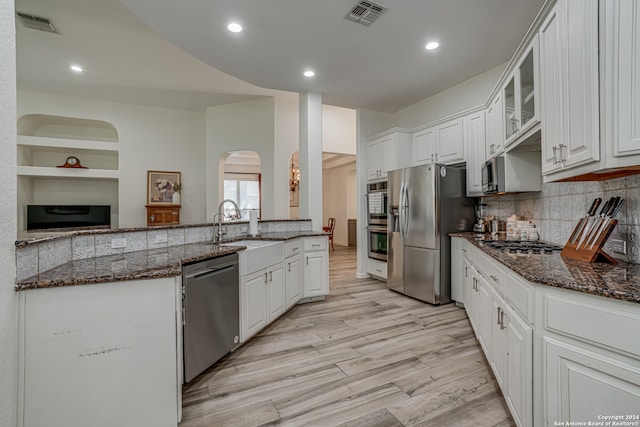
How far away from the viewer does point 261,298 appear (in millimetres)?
2686

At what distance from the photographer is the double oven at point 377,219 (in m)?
4.36

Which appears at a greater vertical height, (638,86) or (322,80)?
(322,80)

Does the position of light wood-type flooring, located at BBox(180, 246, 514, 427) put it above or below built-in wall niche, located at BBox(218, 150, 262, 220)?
below

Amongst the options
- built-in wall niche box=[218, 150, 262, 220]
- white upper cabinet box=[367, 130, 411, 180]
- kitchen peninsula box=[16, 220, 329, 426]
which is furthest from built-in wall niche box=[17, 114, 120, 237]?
white upper cabinet box=[367, 130, 411, 180]

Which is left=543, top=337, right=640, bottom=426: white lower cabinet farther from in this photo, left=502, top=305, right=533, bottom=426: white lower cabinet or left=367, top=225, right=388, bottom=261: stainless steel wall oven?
left=367, top=225, right=388, bottom=261: stainless steel wall oven

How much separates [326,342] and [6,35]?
273 cm

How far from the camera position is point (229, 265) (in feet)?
7.34

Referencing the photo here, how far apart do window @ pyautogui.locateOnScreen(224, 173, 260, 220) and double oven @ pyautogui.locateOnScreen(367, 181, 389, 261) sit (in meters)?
5.61

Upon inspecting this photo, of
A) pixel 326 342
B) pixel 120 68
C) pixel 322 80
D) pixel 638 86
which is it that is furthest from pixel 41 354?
pixel 120 68

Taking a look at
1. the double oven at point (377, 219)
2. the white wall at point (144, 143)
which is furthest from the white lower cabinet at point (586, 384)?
the white wall at point (144, 143)

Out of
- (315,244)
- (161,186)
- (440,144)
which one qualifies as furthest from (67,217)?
(440,144)

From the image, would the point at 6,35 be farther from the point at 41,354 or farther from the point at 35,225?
the point at 35,225

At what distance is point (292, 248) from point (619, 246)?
2.66 metres

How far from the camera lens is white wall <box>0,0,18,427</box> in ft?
3.92
